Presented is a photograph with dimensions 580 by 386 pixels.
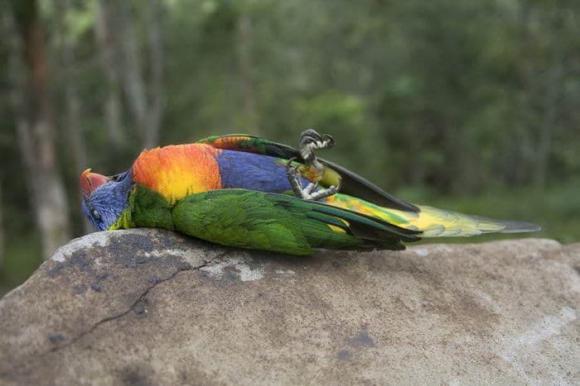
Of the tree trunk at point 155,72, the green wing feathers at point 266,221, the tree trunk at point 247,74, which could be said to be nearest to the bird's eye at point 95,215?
the green wing feathers at point 266,221

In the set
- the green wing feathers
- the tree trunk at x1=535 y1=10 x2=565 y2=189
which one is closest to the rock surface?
the green wing feathers

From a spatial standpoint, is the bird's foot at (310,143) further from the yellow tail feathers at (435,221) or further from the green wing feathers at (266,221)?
the green wing feathers at (266,221)

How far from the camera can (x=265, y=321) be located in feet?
6.37

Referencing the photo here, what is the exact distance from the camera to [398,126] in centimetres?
1359

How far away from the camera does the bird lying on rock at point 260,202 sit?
2057 mm

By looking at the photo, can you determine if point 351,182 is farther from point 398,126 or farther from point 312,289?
point 398,126

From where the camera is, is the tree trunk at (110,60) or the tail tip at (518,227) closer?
the tail tip at (518,227)

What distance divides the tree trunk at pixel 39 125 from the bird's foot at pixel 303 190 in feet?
13.0

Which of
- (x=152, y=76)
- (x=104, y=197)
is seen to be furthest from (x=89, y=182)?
(x=152, y=76)

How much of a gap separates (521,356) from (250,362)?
1007 mm

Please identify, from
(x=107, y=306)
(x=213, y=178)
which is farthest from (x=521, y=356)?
(x=107, y=306)

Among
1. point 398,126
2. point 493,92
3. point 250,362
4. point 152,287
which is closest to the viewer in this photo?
point 250,362

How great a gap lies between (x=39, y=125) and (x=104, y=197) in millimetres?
3987

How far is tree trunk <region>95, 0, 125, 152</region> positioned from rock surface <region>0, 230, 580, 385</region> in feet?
25.5
